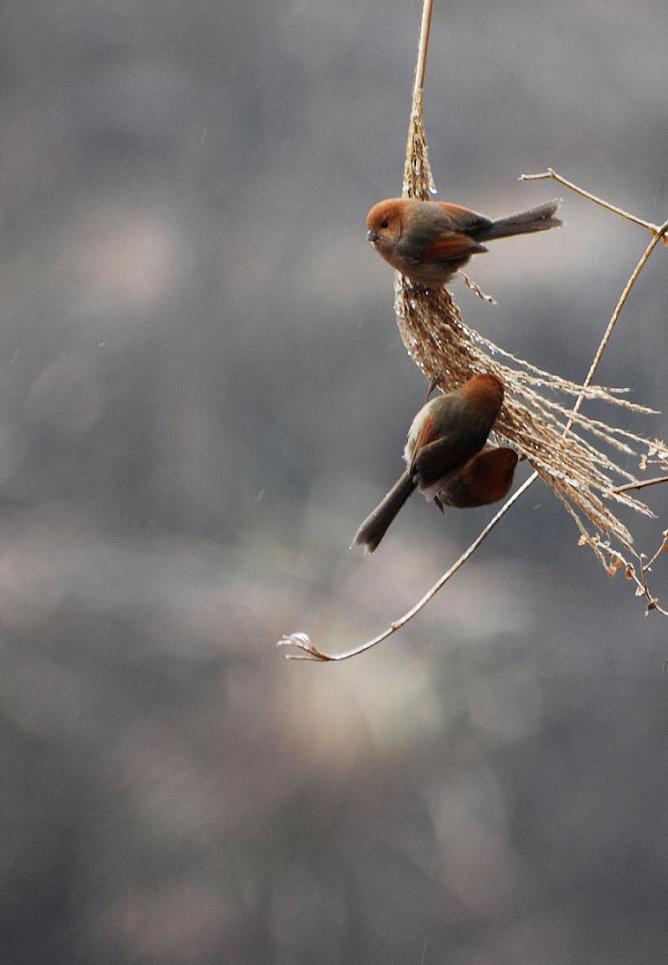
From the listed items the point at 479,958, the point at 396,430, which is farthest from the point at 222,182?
the point at 479,958

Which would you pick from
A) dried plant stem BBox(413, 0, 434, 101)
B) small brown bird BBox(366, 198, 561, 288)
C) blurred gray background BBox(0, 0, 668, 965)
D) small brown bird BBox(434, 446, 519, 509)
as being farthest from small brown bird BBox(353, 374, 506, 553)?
blurred gray background BBox(0, 0, 668, 965)

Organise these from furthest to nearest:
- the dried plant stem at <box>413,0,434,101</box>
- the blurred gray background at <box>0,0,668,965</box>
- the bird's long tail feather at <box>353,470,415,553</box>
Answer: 1. the blurred gray background at <box>0,0,668,965</box>
2. the bird's long tail feather at <box>353,470,415,553</box>
3. the dried plant stem at <box>413,0,434,101</box>

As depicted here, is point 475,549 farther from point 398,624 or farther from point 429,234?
point 429,234

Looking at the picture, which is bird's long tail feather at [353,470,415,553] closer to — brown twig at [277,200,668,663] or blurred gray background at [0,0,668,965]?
brown twig at [277,200,668,663]

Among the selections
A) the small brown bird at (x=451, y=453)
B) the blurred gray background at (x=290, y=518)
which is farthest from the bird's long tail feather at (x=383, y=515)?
the blurred gray background at (x=290, y=518)

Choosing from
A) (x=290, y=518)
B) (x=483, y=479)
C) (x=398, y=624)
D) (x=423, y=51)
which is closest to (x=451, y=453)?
(x=483, y=479)

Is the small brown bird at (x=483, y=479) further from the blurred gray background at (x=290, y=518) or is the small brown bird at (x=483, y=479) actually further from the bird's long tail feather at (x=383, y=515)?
the blurred gray background at (x=290, y=518)

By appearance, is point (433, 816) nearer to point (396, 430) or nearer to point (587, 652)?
point (587, 652)
